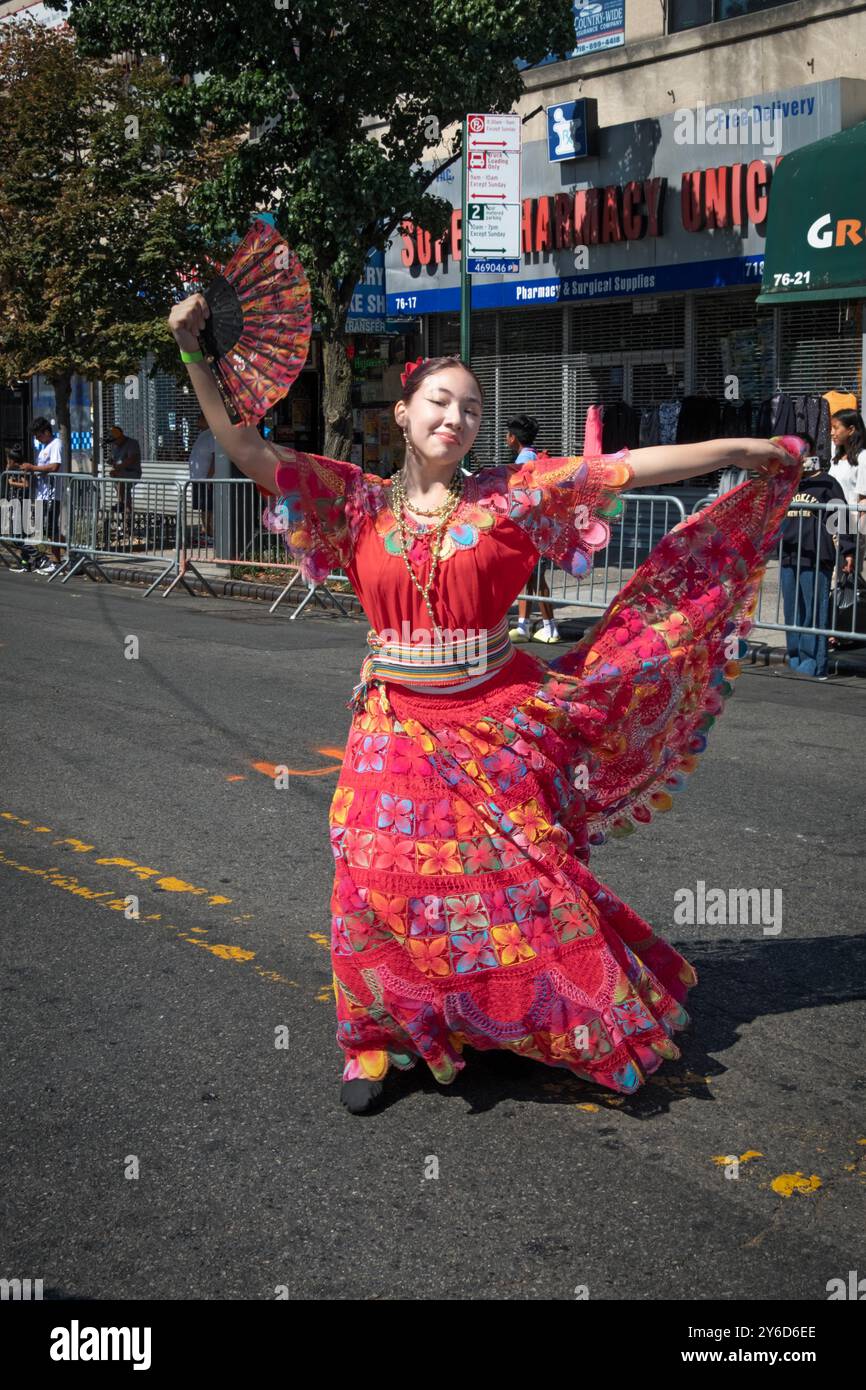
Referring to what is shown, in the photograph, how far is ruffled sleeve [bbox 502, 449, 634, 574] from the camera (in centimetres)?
424

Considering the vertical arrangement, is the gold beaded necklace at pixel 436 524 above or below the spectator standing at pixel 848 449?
below

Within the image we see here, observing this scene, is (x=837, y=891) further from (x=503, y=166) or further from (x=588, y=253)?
(x=588, y=253)

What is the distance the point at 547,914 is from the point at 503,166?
37.8 feet

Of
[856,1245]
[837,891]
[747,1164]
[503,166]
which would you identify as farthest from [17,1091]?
[503,166]

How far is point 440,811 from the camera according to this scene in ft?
13.2

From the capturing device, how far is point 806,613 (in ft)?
38.9

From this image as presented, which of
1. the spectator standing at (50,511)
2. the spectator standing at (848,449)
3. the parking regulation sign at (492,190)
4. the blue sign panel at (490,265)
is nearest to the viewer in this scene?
the spectator standing at (848,449)

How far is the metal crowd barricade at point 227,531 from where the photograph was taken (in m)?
16.8

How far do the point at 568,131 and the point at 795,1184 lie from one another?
56.3 ft

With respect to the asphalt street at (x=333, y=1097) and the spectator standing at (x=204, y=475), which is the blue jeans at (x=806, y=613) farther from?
the spectator standing at (x=204, y=475)

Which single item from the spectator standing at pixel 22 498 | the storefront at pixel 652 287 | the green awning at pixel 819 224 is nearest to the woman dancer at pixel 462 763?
the green awning at pixel 819 224

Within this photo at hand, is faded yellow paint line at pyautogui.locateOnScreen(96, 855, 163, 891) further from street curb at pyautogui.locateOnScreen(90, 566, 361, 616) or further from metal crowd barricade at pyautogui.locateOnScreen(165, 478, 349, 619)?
metal crowd barricade at pyautogui.locateOnScreen(165, 478, 349, 619)

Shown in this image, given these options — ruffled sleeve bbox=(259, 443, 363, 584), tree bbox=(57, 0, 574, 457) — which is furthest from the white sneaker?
ruffled sleeve bbox=(259, 443, 363, 584)

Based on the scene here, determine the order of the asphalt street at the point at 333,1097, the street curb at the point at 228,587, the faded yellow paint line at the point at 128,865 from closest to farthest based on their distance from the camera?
the asphalt street at the point at 333,1097 < the faded yellow paint line at the point at 128,865 < the street curb at the point at 228,587
